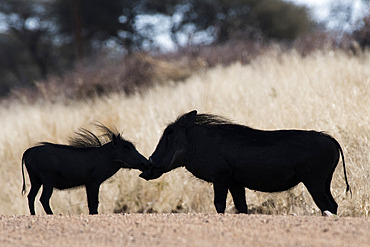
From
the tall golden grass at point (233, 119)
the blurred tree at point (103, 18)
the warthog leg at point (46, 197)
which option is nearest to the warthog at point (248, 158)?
the tall golden grass at point (233, 119)

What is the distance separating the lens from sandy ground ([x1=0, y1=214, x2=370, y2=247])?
13.1 ft

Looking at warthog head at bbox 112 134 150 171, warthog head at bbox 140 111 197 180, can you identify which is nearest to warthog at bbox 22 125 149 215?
warthog head at bbox 112 134 150 171

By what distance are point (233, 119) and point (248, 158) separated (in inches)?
137

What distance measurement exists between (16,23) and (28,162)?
26528 mm

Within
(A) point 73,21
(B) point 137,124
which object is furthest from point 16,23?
(B) point 137,124

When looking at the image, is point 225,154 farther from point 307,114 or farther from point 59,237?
point 307,114

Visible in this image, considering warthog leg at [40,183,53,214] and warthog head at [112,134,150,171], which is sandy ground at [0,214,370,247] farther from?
warthog head at [112,134,150,171]

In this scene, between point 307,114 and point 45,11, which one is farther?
point 45,11

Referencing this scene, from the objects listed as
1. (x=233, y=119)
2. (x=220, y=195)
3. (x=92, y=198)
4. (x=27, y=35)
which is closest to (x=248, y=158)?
(x=220, y=195)

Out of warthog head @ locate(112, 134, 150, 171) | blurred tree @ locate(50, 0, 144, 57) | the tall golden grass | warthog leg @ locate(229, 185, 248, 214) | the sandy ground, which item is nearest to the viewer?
the sandy ground

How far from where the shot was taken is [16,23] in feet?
101

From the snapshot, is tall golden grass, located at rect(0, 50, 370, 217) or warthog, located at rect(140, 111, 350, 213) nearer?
warthog, located at rect(140, 111, 350, 213)

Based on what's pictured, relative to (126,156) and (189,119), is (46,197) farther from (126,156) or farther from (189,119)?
(189,119)

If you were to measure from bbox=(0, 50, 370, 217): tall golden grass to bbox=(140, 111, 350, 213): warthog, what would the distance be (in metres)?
0.77
